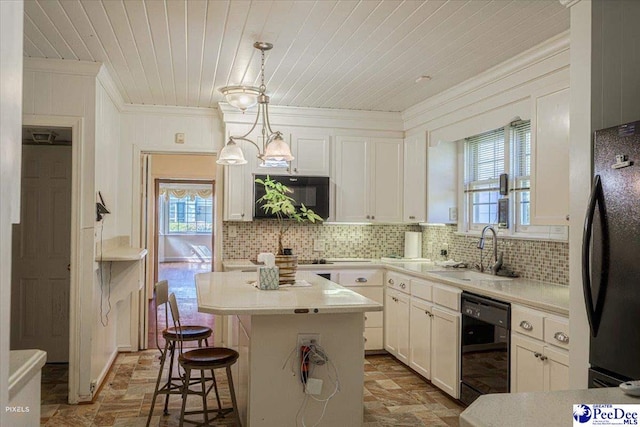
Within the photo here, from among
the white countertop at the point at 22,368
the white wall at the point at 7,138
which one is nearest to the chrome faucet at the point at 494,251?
the white countertop at the point at 22,368

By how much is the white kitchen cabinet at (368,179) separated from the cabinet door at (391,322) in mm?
891

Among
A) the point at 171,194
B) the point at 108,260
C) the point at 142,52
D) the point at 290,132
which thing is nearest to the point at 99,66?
the point at 142,52

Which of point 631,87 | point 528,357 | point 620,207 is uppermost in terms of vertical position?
point 631,87

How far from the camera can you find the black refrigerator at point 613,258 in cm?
182

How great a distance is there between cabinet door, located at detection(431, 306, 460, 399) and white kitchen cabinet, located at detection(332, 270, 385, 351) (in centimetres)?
106

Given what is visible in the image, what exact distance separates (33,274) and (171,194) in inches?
311

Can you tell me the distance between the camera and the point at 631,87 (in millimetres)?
1908

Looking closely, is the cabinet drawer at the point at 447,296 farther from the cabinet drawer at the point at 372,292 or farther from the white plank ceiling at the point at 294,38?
the white plank ceiling at the point at 294,38

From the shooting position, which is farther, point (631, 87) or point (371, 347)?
point (371, 347)

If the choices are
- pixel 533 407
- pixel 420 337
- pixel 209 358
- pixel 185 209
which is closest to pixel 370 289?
pixel 420 337

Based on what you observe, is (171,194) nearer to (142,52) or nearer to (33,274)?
(33,274)

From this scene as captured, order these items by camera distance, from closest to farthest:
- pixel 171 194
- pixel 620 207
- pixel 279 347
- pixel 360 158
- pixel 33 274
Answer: pixel 620 207 → pixel 279 347 → pixel 33 274 → pixel 360 158 → pixel 171 194

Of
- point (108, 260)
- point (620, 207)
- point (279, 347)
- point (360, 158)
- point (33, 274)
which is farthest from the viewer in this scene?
point (360, 158)

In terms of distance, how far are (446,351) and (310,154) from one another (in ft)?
7.96
